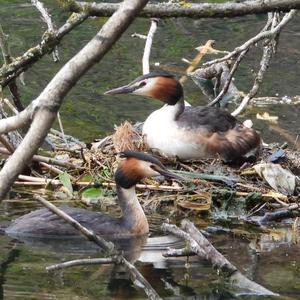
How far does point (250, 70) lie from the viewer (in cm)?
1421

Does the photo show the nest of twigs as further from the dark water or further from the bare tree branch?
the bare tree branch

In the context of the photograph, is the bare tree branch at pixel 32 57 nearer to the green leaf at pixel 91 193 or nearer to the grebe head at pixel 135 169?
the grebe head at pixel 135 169

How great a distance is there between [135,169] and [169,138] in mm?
1062

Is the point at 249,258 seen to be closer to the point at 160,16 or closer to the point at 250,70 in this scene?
the point at 160,16

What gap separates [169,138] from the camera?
352 inches

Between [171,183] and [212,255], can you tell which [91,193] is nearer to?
[171,183]

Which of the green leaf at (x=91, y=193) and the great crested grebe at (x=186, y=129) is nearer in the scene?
the green leaf at (x=91, y=193)

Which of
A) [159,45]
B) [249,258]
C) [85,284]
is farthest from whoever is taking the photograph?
[159,45]

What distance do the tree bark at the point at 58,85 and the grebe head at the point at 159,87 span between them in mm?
6402

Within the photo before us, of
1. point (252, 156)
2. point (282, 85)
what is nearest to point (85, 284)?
point (252, 156)

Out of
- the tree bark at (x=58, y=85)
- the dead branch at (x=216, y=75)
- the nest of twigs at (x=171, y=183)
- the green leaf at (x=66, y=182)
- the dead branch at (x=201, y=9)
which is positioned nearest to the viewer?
the tree bark at (x=58, y=85)

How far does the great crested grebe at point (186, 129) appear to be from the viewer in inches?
351

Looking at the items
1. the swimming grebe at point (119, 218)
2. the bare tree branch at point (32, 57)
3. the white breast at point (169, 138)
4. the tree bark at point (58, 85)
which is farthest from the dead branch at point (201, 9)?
the white breast at point (169, 138)

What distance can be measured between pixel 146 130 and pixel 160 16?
5.45 metres
